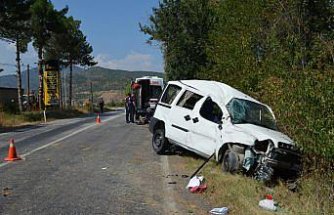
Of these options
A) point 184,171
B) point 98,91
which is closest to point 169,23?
point 184,171

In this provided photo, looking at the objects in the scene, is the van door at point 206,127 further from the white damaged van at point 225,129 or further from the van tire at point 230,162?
the van tire at point 230,162

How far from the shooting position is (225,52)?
15.3m

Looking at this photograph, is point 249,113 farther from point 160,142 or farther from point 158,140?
point 158,140

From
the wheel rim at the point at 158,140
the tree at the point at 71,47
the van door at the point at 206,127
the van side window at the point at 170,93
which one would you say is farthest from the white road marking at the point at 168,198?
the tree at the point at 71,47

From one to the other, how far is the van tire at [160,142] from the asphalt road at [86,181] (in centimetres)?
24

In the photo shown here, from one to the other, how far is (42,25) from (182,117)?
34.2 metres

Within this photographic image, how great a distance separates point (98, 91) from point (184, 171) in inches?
5536

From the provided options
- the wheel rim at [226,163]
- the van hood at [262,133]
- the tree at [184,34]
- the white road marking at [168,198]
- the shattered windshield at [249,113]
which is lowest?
the white road marking at [168,198]

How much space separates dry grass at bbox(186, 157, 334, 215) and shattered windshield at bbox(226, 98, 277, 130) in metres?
1.55

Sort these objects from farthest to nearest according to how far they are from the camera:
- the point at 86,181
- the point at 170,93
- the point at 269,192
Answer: the point at 170,93, the point at 86,181, the point at 269,192

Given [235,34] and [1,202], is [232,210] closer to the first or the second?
[1,202]

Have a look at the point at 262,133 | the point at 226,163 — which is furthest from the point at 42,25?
the point at 262,133

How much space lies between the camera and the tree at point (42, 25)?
142ft

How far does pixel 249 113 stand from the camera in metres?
11.2
